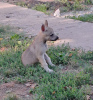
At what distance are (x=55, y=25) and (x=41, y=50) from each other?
4200 mm

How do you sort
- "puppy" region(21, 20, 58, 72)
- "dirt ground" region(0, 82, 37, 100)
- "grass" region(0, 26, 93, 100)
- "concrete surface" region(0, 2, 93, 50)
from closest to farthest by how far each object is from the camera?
"grass" region(0, 26, 93, 100)
"dirt ground" region(0, 82, 37, 100)
"puppy" region(21, 20, 58, 72)
"concrete surface" region(0, 2, 93, 50)

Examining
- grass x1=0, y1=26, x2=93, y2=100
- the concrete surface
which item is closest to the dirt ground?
grass x1=0, y1=26, x2=93, y2=100

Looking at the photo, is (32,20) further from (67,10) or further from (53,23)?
(67,10)

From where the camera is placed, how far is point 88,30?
9.16 m

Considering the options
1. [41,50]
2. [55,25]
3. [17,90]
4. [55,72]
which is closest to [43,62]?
[41,50]

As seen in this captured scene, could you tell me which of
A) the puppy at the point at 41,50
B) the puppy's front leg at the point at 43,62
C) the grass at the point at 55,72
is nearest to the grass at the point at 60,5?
the grass at the point at 55,72

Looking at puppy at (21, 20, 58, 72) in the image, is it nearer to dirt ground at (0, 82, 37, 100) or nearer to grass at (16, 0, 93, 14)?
dirt ground at (0, 82, 37, 100)

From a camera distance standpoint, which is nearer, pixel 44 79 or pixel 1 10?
pixel 44 79

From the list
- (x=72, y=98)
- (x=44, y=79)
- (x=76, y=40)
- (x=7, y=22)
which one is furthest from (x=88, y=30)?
(x=72, y=98)

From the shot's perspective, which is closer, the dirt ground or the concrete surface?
the dirt ground

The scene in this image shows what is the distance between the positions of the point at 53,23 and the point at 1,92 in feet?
19.1

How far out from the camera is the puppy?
5966 millimetres

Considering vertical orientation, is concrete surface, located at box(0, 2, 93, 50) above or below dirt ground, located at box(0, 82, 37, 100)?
above

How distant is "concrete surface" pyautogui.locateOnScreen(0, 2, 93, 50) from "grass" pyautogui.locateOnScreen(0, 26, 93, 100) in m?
0.83
